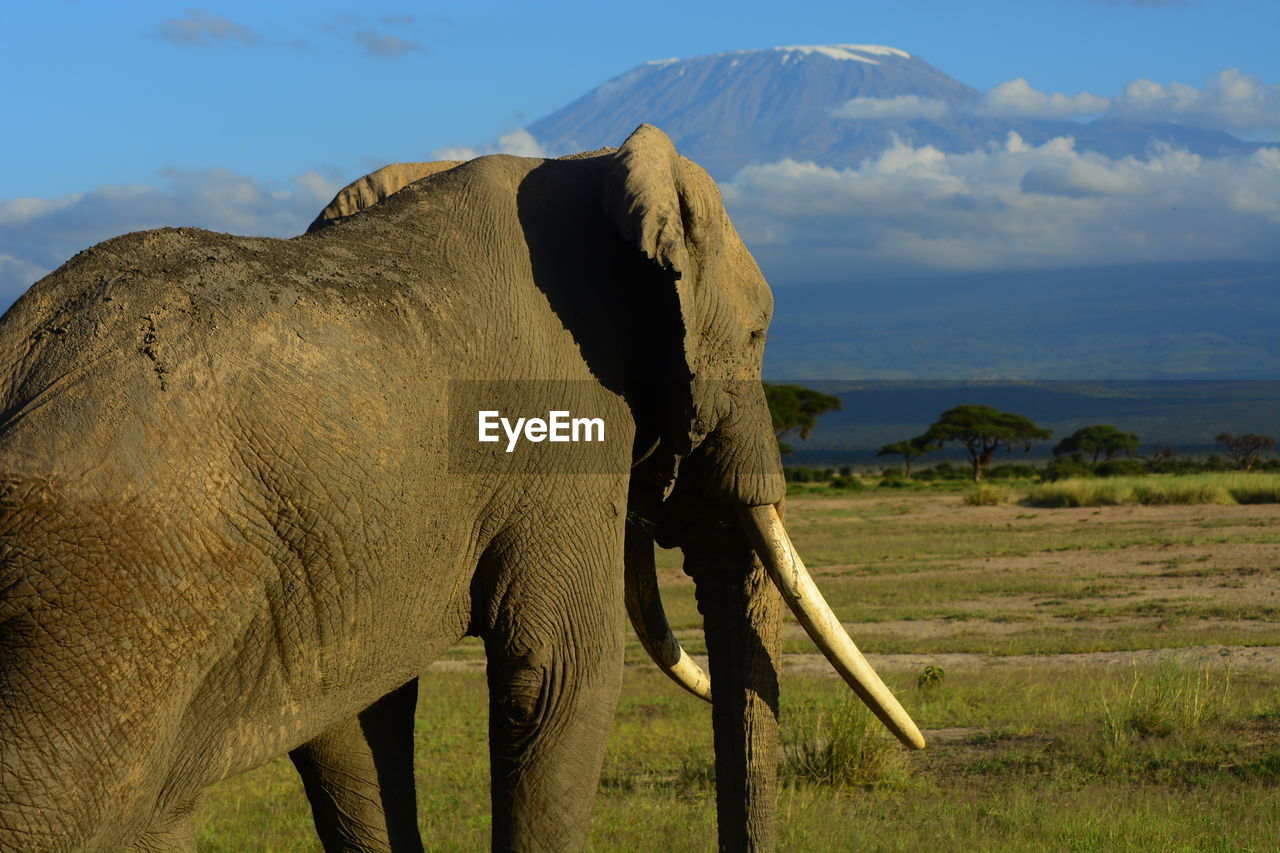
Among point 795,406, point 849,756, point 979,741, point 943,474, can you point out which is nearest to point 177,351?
point 849,756

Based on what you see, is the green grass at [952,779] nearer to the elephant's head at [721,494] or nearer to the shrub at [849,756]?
the shrub at [849,756]

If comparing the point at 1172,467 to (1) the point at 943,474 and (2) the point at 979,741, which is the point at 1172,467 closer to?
(1) the point at 943,474

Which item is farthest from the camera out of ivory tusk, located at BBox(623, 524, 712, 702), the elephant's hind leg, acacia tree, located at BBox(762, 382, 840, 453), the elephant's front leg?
acacia tree, located at BBox(762, 382, 840, 453)

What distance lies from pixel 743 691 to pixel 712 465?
3.12 feet

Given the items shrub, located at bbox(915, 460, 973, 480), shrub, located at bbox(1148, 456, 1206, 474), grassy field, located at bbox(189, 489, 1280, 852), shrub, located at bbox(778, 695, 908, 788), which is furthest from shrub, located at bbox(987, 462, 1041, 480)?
shrub, located at bbox(778, 695, 908, 788)

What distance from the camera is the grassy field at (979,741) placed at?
6.91m

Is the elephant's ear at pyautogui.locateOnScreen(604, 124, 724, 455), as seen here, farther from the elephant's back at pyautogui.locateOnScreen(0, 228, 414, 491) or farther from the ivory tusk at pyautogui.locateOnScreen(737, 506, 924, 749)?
the elephant's back at pyautogui.locateOnScreen(0, 228, 414, 491)

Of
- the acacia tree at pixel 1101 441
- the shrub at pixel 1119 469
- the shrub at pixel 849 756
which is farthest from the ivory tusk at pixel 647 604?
the acacia tree at pixel 1101 441

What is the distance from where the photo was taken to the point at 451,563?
423 centimetres

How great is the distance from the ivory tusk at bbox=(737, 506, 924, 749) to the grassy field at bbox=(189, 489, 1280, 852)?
4.77 feet

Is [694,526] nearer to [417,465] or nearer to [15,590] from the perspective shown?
[417,465]

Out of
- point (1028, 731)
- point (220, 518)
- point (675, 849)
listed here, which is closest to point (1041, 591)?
point (1028, 731)

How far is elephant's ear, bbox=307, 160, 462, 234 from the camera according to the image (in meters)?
5.49

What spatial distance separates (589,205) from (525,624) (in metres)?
1.39
